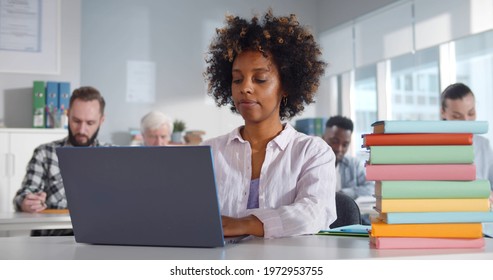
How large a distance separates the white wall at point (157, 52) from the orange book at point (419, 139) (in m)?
5.27

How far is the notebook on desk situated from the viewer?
50.3 inches

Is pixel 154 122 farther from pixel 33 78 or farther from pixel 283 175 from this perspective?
pixel 283 175

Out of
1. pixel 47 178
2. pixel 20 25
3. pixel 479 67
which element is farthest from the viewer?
pixel 20 25

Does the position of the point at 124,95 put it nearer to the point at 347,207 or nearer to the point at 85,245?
the point at 347,207

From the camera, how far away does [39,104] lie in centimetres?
549

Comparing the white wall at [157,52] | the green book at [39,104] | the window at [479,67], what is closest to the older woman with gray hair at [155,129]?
the green book at [39,104]

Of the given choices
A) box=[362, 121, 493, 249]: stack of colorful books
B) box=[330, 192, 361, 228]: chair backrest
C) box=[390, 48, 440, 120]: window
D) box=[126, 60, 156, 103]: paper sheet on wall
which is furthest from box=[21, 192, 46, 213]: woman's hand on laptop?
box=[390, 48, 440, 120]: window

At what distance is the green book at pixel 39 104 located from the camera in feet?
17.9

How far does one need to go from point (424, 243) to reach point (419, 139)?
24cm

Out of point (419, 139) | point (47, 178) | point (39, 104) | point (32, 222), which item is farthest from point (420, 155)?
point (39, 104)

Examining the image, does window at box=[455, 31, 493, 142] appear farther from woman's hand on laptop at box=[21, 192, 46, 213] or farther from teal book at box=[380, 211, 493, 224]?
teal book at box=[380, 211, 493, 224]

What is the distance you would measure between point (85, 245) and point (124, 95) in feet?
17.1
